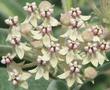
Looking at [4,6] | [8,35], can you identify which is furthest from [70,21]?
[4,6]

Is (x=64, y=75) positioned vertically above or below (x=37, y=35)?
below

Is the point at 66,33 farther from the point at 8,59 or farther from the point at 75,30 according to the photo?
the point at 8,59

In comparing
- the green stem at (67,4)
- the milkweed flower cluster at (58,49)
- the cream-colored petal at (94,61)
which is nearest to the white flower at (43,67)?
the milkweed flower cluster at (58,49)

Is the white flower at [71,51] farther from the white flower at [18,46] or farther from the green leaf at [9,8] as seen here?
the green leaf at [9,8]

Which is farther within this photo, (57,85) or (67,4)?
(67,4)

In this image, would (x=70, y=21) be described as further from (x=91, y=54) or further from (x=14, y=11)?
(x=14, y=11)

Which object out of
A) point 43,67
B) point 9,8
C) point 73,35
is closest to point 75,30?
point 73,35
